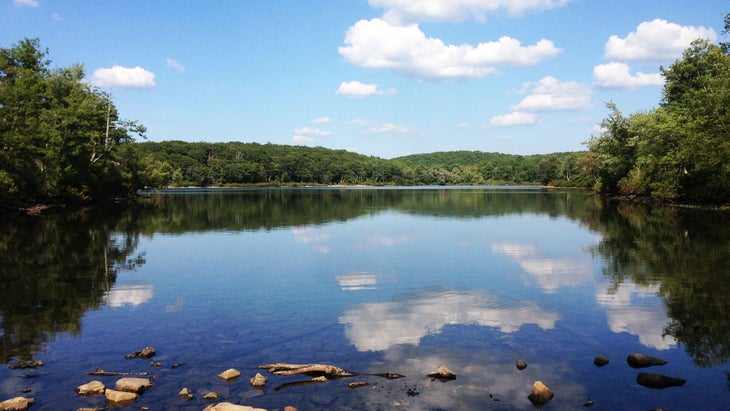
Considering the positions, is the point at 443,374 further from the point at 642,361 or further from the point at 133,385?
the point at 133,385

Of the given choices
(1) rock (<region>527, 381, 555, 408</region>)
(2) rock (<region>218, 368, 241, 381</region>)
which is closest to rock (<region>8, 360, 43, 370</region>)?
(2) rock (<region>218, 368, 241, 381</region>)

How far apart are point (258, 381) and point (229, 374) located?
2.49ft

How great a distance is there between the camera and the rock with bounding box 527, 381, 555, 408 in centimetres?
855

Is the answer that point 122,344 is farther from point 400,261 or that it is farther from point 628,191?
point 628,191

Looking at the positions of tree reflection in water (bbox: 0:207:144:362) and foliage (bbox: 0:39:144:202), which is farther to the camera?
foliage (bbox: 0:39:144:202)

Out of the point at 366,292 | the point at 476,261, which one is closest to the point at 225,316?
the point at 366,292

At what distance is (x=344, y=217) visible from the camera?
160 feet

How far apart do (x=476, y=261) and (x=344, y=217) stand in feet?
87.9

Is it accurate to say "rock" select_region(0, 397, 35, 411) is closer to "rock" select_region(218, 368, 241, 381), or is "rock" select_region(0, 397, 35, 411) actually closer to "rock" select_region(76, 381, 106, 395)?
"rock" select_region(76, 381, 106, 395)

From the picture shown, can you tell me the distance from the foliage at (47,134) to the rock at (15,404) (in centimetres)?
4560

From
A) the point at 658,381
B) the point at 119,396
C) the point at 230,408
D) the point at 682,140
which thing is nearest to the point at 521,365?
the point at 658,381

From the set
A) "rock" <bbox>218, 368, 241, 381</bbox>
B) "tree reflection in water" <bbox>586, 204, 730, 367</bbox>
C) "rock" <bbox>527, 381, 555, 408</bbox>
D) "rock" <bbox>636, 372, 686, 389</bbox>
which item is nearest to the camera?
"rock" <bbox>527, 381, 555, 408</bbox>

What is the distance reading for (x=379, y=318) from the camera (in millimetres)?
13602

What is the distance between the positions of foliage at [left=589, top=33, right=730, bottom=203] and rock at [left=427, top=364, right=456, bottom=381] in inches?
1911
